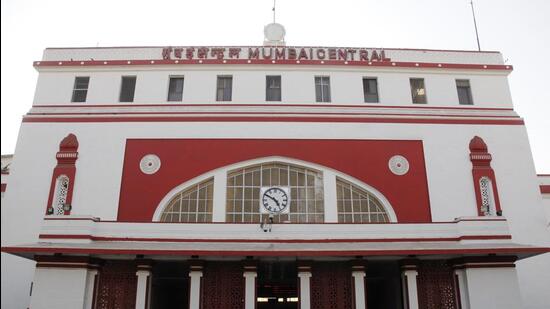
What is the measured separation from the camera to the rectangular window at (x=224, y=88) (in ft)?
71.6

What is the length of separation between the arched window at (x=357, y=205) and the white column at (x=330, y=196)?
0.20m

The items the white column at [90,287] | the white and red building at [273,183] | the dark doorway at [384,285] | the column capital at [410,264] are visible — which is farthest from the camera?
the dark doorway at [384,285]

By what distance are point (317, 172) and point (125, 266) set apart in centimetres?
847

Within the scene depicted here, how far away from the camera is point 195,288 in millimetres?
15391

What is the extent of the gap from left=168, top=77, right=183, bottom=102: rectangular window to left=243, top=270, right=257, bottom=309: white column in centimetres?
957

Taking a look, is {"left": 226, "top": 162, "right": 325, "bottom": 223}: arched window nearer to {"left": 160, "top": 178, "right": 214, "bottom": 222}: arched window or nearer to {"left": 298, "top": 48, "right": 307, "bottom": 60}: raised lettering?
{"left": 160, "top": 178, "right": 214, "bottom": 222}: arched window

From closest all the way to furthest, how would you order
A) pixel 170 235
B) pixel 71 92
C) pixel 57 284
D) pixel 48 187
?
pixel 57 284 < pixel 170 235 < pixel 48 187 < pixel 71 92

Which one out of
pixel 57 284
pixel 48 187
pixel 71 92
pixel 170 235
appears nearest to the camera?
pixel 57 284

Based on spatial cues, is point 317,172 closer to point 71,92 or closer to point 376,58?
point 376,58

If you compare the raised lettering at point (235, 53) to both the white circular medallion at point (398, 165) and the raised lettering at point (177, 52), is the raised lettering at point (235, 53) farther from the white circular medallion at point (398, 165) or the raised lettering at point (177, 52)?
the white circular medallion at point (398, 165)

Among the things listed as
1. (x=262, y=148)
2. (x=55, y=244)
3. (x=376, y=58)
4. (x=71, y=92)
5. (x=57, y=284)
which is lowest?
(x=57, y=284)

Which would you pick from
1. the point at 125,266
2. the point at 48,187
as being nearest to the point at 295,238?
the point at 125,266

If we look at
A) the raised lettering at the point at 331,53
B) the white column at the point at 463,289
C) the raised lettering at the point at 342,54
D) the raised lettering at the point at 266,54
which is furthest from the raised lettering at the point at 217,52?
the white column at the point at 463,289

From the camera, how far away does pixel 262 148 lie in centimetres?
2033
